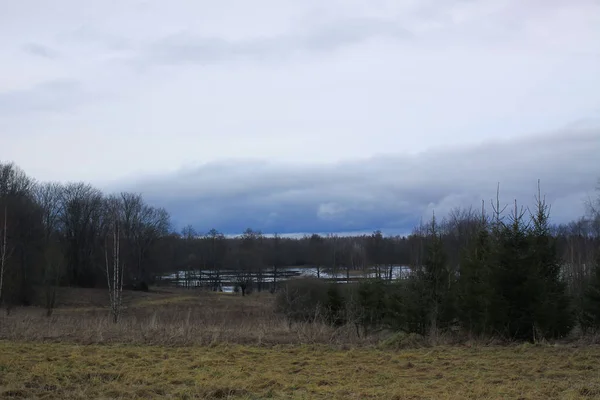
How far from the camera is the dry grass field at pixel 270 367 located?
802 centimetres

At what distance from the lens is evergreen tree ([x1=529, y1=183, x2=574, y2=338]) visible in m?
14.4

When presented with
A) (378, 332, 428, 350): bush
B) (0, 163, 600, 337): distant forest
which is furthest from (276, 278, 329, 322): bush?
(378, 332, 428, 350): bush

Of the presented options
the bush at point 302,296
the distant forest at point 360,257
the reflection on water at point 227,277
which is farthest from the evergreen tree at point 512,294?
the reflection on water at point 227,277

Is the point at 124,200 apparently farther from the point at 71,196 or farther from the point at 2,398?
the point at 2,398

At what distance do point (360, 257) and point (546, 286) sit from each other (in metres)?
32.0

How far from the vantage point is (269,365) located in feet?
35.0

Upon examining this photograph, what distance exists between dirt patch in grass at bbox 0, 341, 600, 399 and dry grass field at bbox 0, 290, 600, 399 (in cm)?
2

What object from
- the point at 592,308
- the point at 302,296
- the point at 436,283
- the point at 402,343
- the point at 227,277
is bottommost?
the point at 227,277

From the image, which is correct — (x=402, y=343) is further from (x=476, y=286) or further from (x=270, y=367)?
(x=270, y=367)

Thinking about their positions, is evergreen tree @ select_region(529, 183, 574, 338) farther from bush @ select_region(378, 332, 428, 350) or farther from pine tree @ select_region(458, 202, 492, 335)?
bush @ select_region(378, 332, 428, 350)

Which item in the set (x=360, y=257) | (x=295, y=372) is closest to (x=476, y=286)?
(x=295, y=372)

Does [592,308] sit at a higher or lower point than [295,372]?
higher

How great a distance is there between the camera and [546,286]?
48.9ft

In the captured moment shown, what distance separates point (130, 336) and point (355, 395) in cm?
878
